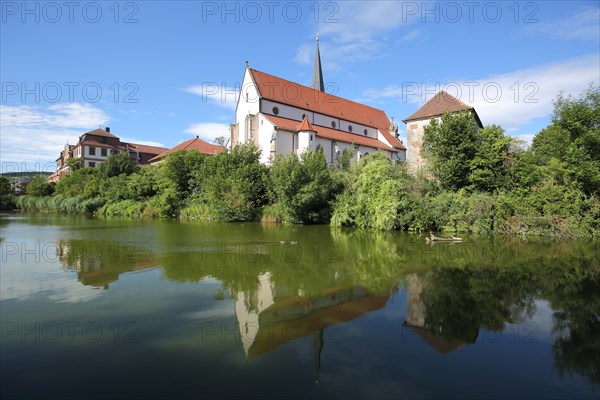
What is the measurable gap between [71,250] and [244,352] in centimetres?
1238

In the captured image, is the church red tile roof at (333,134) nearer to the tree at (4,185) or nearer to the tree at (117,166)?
the tree at (117,166)

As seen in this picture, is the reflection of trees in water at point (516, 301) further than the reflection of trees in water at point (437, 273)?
No

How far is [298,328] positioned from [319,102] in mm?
42565

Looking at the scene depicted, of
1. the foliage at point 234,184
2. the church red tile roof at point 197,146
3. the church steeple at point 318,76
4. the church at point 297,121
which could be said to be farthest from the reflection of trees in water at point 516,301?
the church red tile roof at point 197,146

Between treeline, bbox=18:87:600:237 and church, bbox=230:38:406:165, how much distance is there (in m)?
5.18

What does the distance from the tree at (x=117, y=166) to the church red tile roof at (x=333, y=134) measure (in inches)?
1123

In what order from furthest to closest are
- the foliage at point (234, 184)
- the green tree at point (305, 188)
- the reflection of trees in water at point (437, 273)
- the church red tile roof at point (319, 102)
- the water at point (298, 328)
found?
the church red tile roof at point (319, 102) → the foliage at point (234, 184) → the green tree at point (305, 188) → the reflection of trees in water at point (437, 273) → the water at point (298, 328)

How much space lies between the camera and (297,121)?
41969mm

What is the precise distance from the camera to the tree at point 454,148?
24453mm

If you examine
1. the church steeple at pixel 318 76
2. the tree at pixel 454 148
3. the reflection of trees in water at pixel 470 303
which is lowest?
the reflection of trees in water at pixel 470 303

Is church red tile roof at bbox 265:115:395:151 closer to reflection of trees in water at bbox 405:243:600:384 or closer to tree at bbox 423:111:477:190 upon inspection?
tree at bbox 423:111:477:190

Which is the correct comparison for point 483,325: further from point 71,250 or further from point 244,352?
point 71,250

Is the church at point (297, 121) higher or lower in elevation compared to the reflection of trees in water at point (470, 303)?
higher

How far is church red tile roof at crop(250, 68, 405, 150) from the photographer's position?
4072cm
